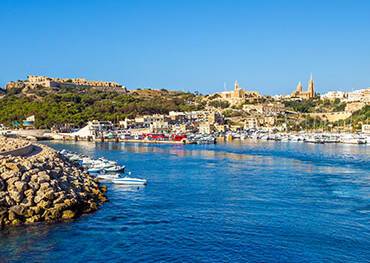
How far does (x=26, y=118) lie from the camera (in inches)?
2837

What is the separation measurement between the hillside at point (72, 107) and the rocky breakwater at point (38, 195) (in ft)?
176

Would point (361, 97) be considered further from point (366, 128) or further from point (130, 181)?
point (130, 181)

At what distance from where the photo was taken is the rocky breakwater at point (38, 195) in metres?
14.0

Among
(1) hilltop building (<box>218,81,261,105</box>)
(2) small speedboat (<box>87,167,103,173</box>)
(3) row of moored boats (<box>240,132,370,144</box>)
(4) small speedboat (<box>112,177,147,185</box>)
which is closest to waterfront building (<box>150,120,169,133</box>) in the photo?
(3) row of moored boats (<box>240,132,370,144</box>)

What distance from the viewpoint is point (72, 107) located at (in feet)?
259

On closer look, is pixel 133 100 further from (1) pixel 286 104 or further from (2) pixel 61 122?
(1) pixel 286 104

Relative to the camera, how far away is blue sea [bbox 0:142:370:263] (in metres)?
11.8

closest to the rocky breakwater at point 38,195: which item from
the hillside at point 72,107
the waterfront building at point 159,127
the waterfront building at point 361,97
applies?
the waterfront building at point 159,127

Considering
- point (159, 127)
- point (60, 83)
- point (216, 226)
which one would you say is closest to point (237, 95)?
point (60, 83)

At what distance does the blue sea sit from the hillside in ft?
168

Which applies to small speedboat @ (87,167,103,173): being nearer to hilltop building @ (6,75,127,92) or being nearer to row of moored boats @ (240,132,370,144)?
row of moored boats @ (240,132,370,144)

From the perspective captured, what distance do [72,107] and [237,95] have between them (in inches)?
1783

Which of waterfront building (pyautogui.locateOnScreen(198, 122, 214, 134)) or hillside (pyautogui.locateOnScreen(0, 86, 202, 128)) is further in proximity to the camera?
hillside (pyautogui.locateOnScreen(0, 86, 202, 128))

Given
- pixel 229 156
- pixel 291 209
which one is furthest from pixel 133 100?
pixel 291 209
